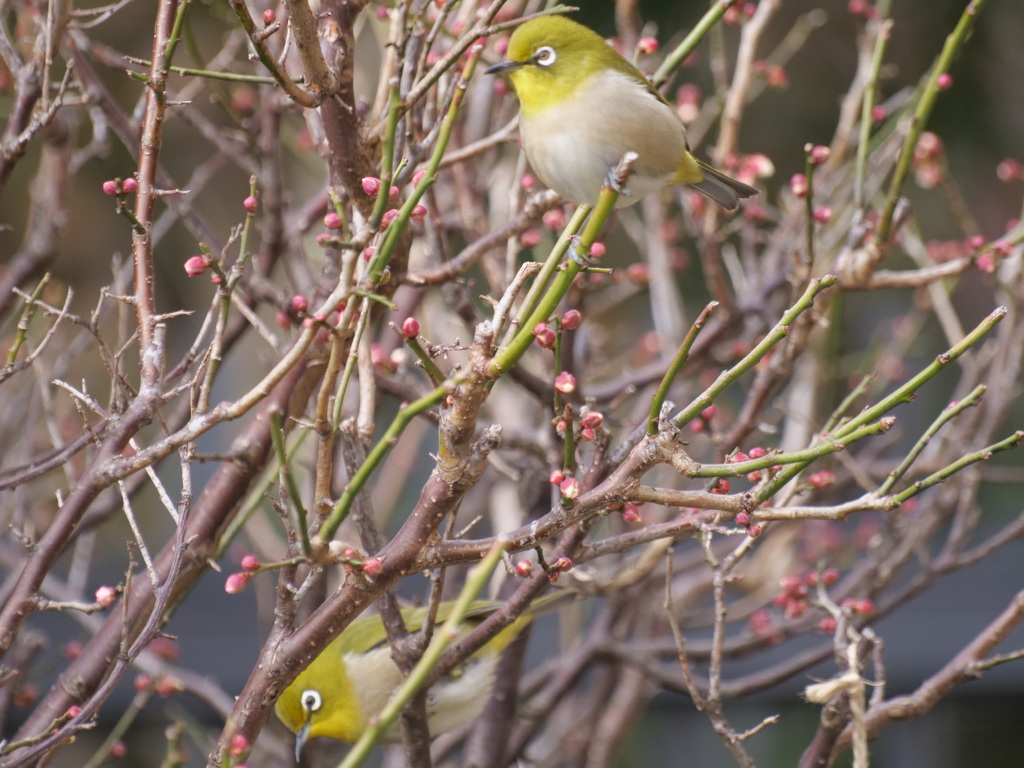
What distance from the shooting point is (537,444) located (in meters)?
2.62

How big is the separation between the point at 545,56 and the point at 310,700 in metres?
1.70

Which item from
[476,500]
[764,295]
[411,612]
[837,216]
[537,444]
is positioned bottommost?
[411,612]

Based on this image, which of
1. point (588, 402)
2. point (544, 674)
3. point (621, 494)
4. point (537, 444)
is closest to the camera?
point (621, 494)

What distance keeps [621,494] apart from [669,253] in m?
2.52

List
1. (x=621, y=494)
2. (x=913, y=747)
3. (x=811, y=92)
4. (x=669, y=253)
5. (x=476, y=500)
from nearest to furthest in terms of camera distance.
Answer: (x=621, y=494)
(x=476, y=500)
(x=669, y=253)
(x=913, y=747)
(x=811, y=92)

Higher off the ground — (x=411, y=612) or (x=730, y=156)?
(x=730, y=156)

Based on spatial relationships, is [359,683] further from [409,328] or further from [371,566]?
[409,328]

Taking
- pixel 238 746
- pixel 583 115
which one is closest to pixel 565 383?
pixel 238 746

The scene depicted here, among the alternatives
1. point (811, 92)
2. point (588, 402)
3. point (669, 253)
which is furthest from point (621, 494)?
point (811, 92)

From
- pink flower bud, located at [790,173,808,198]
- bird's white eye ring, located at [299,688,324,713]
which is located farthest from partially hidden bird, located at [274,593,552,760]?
pink flower bud, located at [790,173,808,198]

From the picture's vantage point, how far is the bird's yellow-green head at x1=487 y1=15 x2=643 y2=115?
234cm

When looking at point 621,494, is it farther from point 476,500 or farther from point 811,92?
point 811,92

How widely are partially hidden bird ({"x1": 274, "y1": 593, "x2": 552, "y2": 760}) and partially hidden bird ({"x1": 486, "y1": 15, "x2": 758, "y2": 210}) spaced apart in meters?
1.06

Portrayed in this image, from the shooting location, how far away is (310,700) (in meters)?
2.71
